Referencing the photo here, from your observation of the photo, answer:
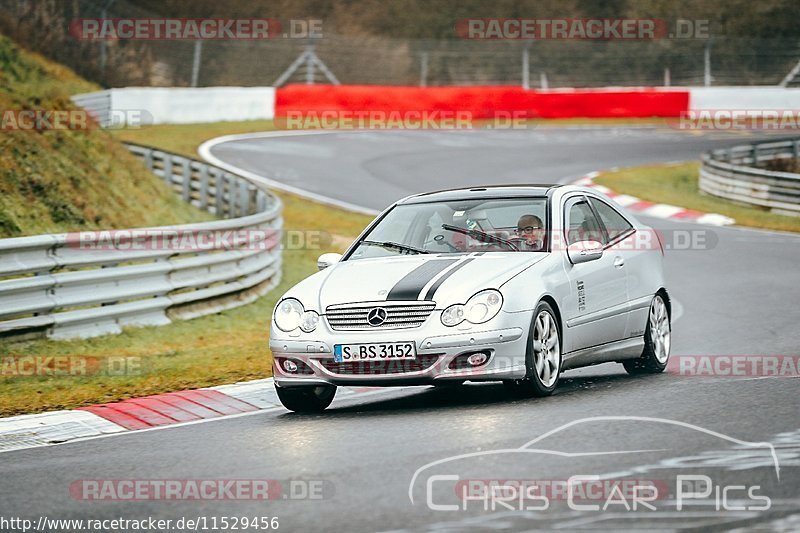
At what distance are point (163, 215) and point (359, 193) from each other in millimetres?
6661

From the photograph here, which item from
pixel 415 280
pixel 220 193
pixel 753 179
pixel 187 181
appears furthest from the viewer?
pixel 753 179

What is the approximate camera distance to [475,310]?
348 inches

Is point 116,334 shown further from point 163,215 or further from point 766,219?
point 766,219

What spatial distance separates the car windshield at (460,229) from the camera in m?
9.96

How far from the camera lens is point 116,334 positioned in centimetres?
1367

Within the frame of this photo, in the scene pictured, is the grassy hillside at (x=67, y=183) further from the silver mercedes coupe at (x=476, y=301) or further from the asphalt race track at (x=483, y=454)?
the asphalt race track at (x=483, y=454)

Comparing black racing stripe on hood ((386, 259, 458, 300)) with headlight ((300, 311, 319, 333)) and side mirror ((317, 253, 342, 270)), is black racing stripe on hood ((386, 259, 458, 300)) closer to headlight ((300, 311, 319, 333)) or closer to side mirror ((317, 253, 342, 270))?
headlight ((300, 311, 319, 333))

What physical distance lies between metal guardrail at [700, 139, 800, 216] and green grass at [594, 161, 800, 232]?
0.21m

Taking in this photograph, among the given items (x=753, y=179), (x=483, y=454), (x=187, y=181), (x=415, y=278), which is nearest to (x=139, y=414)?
(x=415, y=278)

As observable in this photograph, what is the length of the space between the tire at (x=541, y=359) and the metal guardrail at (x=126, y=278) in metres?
5.31

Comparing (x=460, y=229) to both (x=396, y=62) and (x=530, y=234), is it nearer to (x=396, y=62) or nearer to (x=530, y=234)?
(x=530, y=234)

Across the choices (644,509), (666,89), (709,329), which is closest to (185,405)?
(644,509)

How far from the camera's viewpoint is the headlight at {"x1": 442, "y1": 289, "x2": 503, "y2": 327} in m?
8.83

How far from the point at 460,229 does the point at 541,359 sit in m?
1.36
